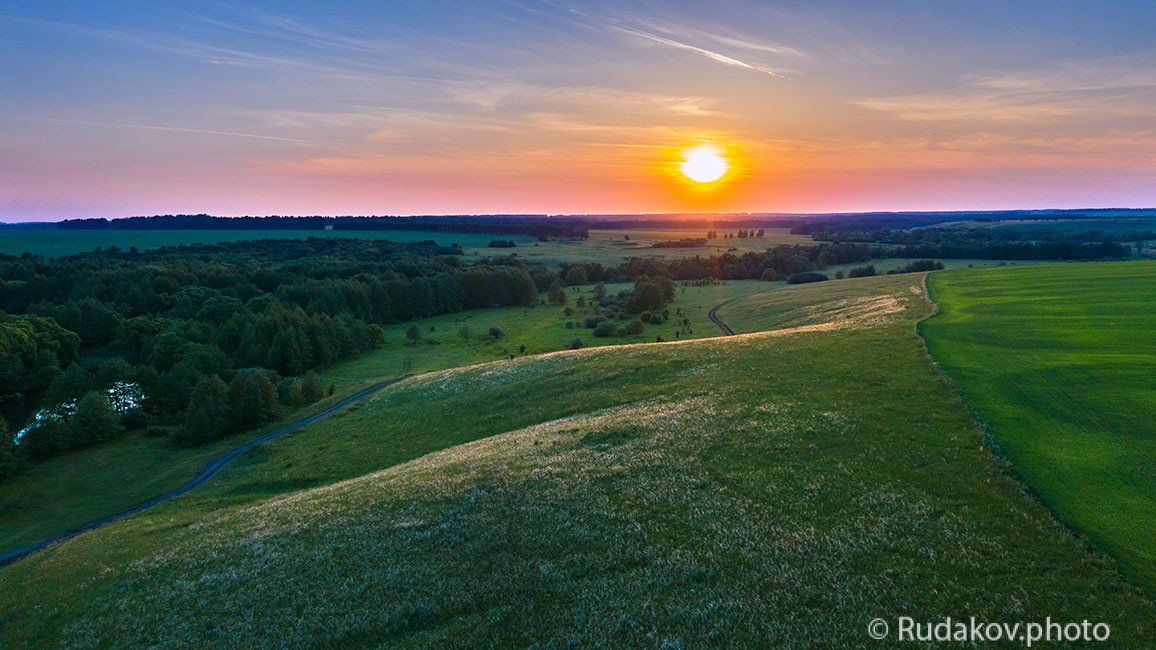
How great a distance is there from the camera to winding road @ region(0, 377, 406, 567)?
36.7 meters

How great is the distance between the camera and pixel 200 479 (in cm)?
4538

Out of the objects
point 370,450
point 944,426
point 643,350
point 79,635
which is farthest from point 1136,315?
point 79,635

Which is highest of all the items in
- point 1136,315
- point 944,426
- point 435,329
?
point 1136,315

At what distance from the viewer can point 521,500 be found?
941 inches

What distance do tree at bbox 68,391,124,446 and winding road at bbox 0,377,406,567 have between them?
17.1 metres

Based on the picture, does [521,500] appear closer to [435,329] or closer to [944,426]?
[944,426]

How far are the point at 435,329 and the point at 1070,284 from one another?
99.4m

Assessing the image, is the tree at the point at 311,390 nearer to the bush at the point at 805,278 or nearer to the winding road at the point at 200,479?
the winding road at the point at 200,479

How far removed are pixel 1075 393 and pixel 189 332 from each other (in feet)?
341

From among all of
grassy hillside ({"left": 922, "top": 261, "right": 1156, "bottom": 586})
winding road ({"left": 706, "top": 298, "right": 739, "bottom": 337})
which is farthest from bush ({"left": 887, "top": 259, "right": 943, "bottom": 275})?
grassy hillside ({"left": 922, "top": 261, "right": 1156, "bottom": 586})

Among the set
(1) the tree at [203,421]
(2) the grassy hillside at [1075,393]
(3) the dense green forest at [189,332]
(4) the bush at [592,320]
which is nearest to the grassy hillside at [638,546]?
(2) the grassy hillside at [1075,393]

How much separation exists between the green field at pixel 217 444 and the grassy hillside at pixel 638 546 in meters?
11.8

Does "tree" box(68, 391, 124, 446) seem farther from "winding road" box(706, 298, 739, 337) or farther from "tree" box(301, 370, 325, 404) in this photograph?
"winding road" box(706, 298, 739, 337)

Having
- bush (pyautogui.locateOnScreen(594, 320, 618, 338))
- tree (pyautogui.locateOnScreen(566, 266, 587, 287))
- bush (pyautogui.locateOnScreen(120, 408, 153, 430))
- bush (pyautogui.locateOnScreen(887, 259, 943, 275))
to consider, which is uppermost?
bush (pyautogui.locateOnScreen(887, 259, 943, 275))
